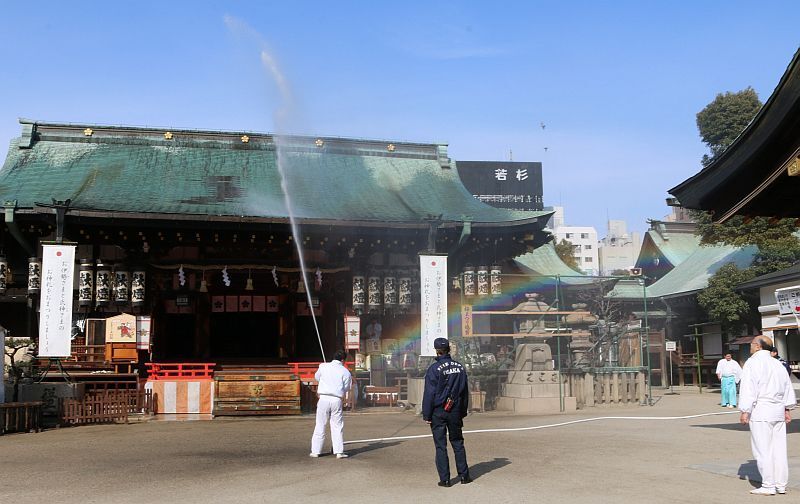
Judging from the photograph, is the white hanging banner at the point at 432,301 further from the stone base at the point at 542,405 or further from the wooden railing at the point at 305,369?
the stone base at the point at 542,405

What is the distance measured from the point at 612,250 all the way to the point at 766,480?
110 m

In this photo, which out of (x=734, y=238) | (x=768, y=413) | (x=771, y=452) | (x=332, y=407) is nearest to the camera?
(x=771, y=452)

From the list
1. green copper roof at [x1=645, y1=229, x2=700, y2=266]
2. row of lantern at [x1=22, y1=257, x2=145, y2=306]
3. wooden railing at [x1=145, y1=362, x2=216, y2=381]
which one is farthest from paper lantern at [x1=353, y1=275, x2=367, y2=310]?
green copper roof at [x1=645, y1=229, x2=700, y2=266]

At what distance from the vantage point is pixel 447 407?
8.64 meters

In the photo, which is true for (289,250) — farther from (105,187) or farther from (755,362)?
(755,362)

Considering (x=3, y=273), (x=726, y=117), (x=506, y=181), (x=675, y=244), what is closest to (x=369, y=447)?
(x=3, y=273)

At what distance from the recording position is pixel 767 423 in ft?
26.1

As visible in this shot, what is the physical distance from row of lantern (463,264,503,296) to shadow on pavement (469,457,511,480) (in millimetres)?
10118

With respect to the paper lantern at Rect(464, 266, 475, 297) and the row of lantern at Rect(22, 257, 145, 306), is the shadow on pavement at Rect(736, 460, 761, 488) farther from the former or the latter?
the row of lantern at Rect(22, 257, 145, 306)

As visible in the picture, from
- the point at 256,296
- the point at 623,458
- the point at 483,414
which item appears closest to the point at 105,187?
the point at 256,296

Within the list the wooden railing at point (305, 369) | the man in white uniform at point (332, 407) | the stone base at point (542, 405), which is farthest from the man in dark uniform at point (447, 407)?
the wooden railing at point (305, 369)

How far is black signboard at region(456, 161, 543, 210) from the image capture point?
56094 millimetres

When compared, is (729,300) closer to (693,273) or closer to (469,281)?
(693,273)

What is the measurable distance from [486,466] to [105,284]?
12574 millimetres
